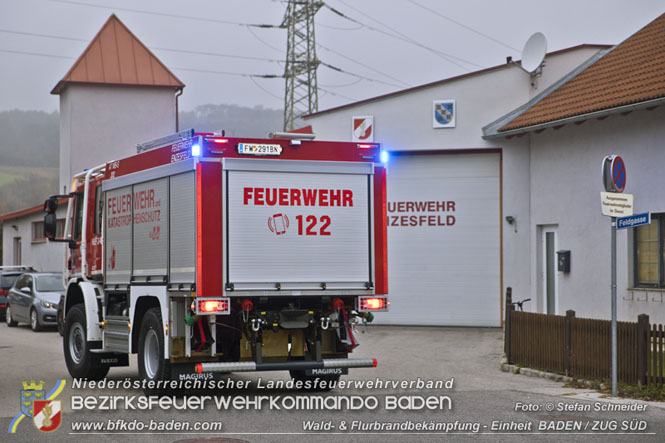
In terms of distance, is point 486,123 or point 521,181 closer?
point 521,181

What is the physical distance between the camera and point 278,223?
1168 cm

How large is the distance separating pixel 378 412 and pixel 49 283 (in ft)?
58.4

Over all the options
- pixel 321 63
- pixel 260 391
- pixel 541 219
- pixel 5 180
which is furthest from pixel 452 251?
pixel 5 180

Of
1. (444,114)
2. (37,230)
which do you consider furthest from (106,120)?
(444,114)

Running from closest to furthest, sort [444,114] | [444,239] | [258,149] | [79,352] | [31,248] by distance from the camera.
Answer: [258,149]
[79,352]
[444,114]
[444,239]
[31,248]

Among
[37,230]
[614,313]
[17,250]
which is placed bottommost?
[614,313]

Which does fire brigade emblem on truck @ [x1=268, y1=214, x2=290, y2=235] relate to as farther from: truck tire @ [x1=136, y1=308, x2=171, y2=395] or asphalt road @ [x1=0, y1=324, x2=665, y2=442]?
asphalt road @ [x1=0, y1=324, x2=665, y2=442]

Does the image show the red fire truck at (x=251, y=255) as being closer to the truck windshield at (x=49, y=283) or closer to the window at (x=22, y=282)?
the truck windshield at (x=49, y=283)

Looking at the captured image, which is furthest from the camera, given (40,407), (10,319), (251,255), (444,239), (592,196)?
(10,319)

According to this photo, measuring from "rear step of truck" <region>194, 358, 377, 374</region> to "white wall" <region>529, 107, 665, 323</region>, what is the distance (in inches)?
311

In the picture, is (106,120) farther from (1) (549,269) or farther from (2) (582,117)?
(2) (582,117)

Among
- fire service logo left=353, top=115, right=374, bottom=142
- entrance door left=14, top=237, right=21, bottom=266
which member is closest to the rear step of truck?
fire service logo left=353, top=115, right=374, bottom=142

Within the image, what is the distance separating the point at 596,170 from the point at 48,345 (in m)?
12.3

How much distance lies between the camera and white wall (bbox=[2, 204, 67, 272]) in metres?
41.0
